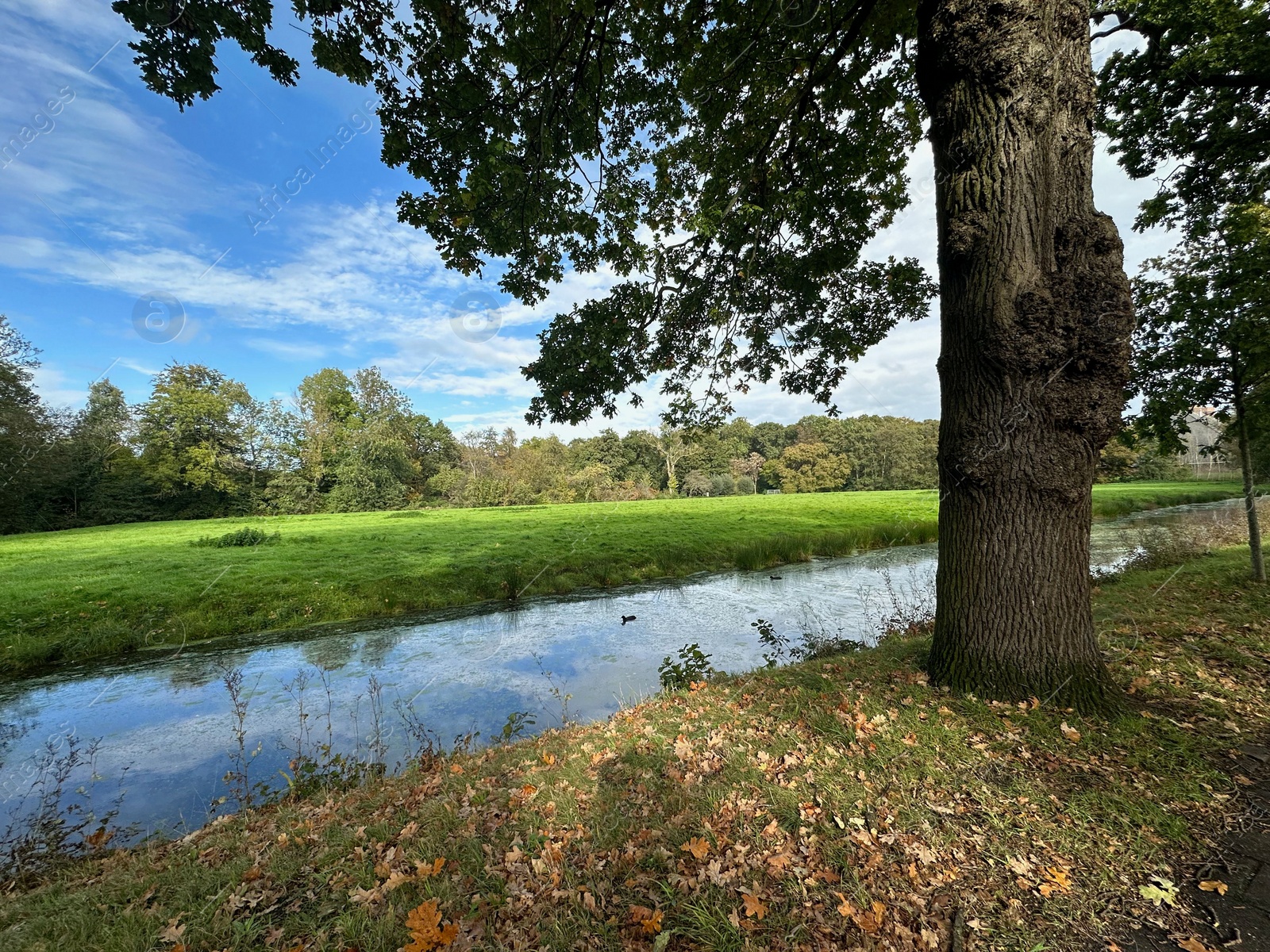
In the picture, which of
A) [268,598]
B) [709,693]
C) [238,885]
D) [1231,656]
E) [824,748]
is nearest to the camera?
[238,885]

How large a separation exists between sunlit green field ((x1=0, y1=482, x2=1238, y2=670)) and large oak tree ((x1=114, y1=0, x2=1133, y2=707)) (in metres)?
11.1

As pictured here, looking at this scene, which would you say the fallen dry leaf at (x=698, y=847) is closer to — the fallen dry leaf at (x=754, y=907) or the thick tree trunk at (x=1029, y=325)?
the fallen dry leaf at (x=754, y=907)

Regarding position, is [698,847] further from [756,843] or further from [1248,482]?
[1248,482]

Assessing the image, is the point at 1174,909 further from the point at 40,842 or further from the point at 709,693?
the point at 40,842

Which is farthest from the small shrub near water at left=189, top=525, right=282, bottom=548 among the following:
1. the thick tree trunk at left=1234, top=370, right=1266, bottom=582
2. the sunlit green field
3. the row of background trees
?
the thick tree trunk at left=1234, top=370, right=1266, bottom=582

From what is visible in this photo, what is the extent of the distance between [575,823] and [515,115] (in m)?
7.36

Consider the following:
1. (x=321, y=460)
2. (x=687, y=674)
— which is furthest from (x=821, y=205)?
(x=321, y=460)

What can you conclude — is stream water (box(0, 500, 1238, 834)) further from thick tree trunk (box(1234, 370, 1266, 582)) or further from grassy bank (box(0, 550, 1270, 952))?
thick tree trunk (box(1234, 370, 1266, 582))

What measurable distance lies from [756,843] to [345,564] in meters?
18.3

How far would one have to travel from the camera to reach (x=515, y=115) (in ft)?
19.4

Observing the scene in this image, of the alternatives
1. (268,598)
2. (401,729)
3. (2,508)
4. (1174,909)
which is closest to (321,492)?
(2,508)

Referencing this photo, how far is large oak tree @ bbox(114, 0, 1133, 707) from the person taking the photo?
12.2ft

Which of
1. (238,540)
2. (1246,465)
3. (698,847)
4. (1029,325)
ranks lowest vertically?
(698,847)

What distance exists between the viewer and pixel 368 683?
9180 mm
